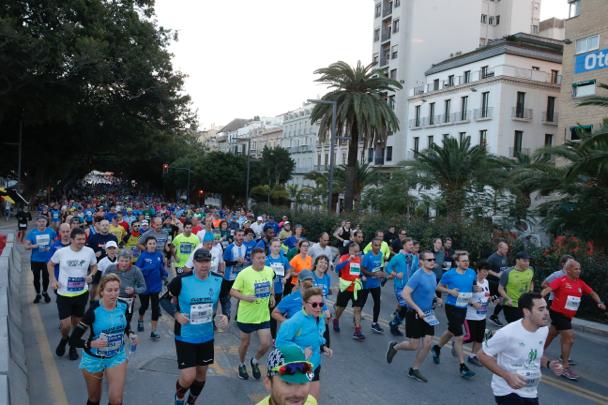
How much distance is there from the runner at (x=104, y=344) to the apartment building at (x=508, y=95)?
3690 centimetres

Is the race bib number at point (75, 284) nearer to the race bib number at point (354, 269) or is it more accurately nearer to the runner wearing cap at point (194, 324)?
the runner wearing cap at point (194, 324)

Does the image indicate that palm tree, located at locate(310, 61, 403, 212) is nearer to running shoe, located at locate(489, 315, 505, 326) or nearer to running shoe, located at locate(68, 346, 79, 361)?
running shoe, located at locate(489, 315, 505, 326)

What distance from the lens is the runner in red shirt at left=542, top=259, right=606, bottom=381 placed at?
7770 millimetres

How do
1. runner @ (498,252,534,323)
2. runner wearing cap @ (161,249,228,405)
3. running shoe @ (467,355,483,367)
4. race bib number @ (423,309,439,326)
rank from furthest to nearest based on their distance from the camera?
1. runner @ (498,252,534,323)
2. running shoe @ (467,355,483,367)
3. race bib number @ (423,309,439,326)
4. runner wearing cap @ (161,249,228,405)

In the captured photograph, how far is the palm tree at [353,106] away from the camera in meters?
29.0

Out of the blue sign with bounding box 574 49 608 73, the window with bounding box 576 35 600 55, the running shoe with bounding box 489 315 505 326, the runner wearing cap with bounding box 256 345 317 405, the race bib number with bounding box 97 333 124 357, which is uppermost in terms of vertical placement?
the window with bounding box 576 35 600 55

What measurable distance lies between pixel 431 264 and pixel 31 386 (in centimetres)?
526

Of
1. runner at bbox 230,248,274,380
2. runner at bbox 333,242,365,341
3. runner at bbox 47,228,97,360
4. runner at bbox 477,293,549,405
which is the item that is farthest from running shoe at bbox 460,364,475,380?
runner at bbox 47,228,97,360

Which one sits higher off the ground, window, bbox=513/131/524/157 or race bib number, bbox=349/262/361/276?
window, bbox=513/131/524/157

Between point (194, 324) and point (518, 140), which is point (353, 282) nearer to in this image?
point (194, 324)

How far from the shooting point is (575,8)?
32531 mm

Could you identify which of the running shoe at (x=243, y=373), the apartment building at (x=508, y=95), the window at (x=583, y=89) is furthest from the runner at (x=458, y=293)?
the apartment building at (x=508, y=95)

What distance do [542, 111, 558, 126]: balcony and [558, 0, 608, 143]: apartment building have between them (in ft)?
28.5

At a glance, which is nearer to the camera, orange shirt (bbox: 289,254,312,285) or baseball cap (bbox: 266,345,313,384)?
baseball cap (bbox: 266,345,313,384)
